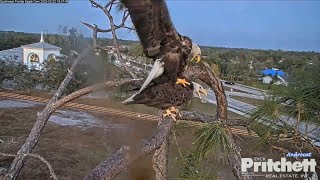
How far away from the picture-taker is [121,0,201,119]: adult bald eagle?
55.2 inches

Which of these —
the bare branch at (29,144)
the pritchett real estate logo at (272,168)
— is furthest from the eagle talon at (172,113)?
the pritchett real estate logo at (272,168)

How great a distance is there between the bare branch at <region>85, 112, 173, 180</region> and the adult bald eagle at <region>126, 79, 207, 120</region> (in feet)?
0.46

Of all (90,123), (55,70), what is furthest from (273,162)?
(55,70)

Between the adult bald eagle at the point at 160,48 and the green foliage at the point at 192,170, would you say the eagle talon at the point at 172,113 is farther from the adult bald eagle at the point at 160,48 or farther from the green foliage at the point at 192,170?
the green foliage at the point at 192,170

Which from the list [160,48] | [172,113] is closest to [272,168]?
[172,113]

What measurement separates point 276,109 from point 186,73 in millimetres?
624

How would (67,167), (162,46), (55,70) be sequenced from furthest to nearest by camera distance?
(55,70)
(67,167)
(162,46)

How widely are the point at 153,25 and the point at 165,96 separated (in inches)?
17.1

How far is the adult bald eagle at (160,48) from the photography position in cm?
140

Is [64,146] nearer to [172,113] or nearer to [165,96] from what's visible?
[172,113]

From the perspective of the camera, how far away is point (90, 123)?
8.88 metres

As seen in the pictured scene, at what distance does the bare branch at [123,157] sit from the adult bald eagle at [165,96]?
14cm

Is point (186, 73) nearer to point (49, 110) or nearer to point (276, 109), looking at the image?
point (276, 109)

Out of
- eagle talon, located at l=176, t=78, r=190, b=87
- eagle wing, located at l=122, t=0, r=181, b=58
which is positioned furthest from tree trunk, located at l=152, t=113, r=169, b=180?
eagle wing, located at l=122, t=0, r=181, b=58
